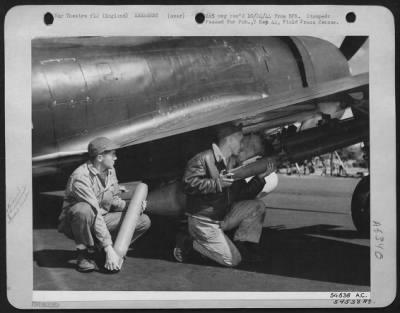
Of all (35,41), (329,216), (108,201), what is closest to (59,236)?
(108,201)

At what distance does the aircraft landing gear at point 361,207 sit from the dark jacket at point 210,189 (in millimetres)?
573

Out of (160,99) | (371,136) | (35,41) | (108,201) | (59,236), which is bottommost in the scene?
(59,236)

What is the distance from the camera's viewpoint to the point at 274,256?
286 centimetres

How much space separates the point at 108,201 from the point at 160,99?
69cm

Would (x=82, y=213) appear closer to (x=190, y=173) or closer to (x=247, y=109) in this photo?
(x=190, y=173)

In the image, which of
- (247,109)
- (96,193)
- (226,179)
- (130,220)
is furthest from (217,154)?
(96,193)

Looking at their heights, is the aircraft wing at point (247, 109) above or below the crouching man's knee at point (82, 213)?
above

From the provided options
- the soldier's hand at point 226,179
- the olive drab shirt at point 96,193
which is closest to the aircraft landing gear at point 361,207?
the soldier's hand at point 226,179

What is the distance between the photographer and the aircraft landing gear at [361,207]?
2.86 m

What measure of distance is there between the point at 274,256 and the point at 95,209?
1.11 m

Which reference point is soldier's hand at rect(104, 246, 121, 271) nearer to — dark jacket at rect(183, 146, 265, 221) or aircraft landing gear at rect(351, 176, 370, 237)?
dark jacket at rect(183, 146, 265, 221)

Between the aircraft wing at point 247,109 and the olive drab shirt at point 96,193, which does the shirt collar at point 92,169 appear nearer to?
the olive drab shirt at point 96,193

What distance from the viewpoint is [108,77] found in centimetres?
282

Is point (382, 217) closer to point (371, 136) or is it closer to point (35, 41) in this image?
point (371, 136)
